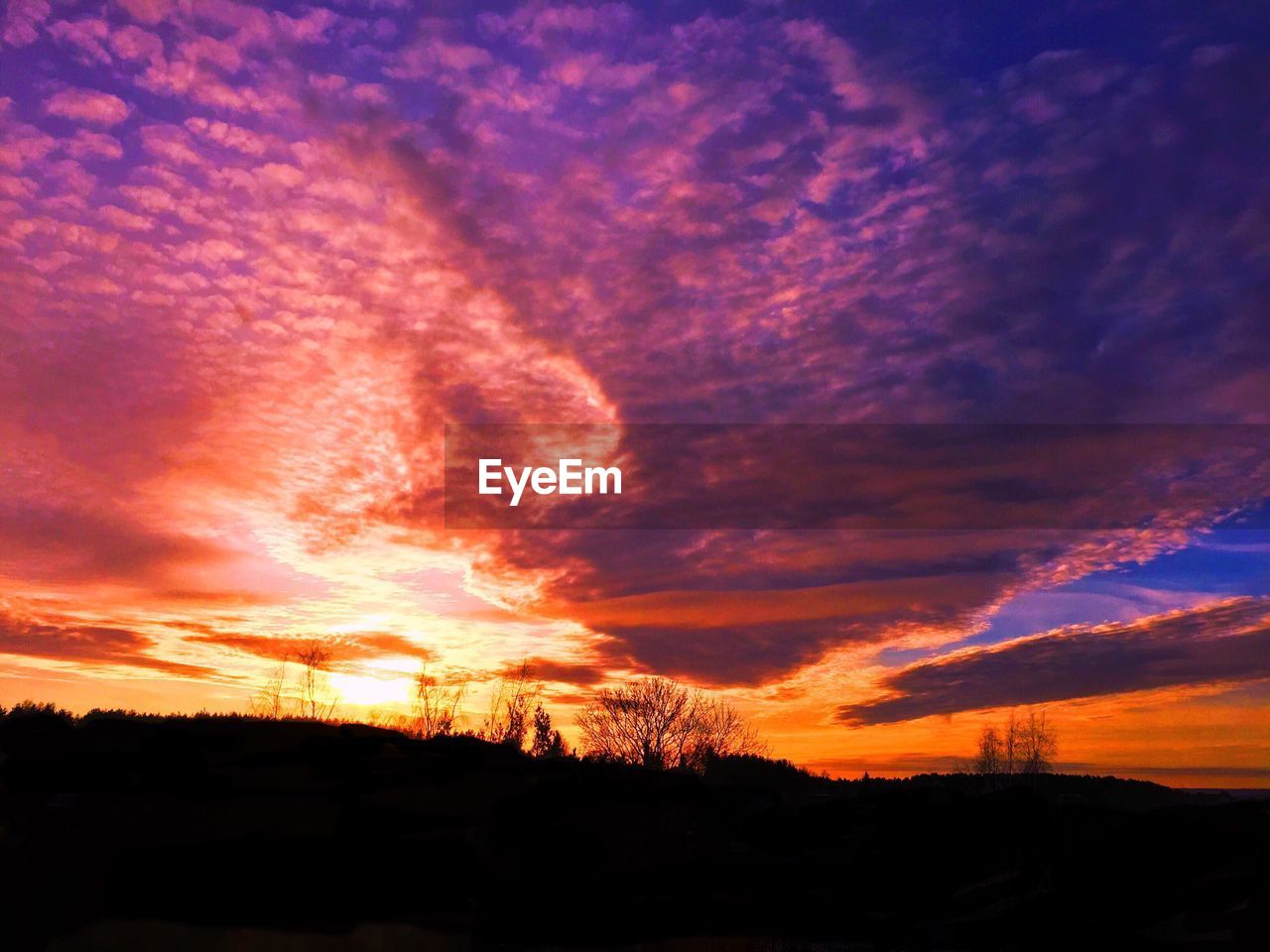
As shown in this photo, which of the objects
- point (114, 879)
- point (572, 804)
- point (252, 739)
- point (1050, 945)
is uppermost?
point (252, 739)

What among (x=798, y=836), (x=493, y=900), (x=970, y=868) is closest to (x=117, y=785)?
(x=493, y=900)

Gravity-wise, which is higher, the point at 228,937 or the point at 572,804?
the point at 572,804

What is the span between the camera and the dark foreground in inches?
78.7

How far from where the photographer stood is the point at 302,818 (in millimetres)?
2217

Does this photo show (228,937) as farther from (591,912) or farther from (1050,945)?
(1050,945)

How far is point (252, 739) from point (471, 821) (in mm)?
656

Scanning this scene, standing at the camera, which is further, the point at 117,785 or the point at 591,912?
the point at 117,785

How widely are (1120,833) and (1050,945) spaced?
13.4 inches

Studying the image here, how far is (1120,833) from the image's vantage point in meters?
2.18

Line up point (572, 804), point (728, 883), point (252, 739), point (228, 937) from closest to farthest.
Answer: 1. point (228, 937)
2. point (728, 883)
3. point (572, 804)
4. point (252, 739)

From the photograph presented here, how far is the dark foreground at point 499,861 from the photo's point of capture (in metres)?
2.00

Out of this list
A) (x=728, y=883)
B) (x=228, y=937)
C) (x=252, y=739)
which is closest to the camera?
(x=228, y=937)

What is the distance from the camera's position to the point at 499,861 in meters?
2.14

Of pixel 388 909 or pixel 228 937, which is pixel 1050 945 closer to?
pixel 388 909
